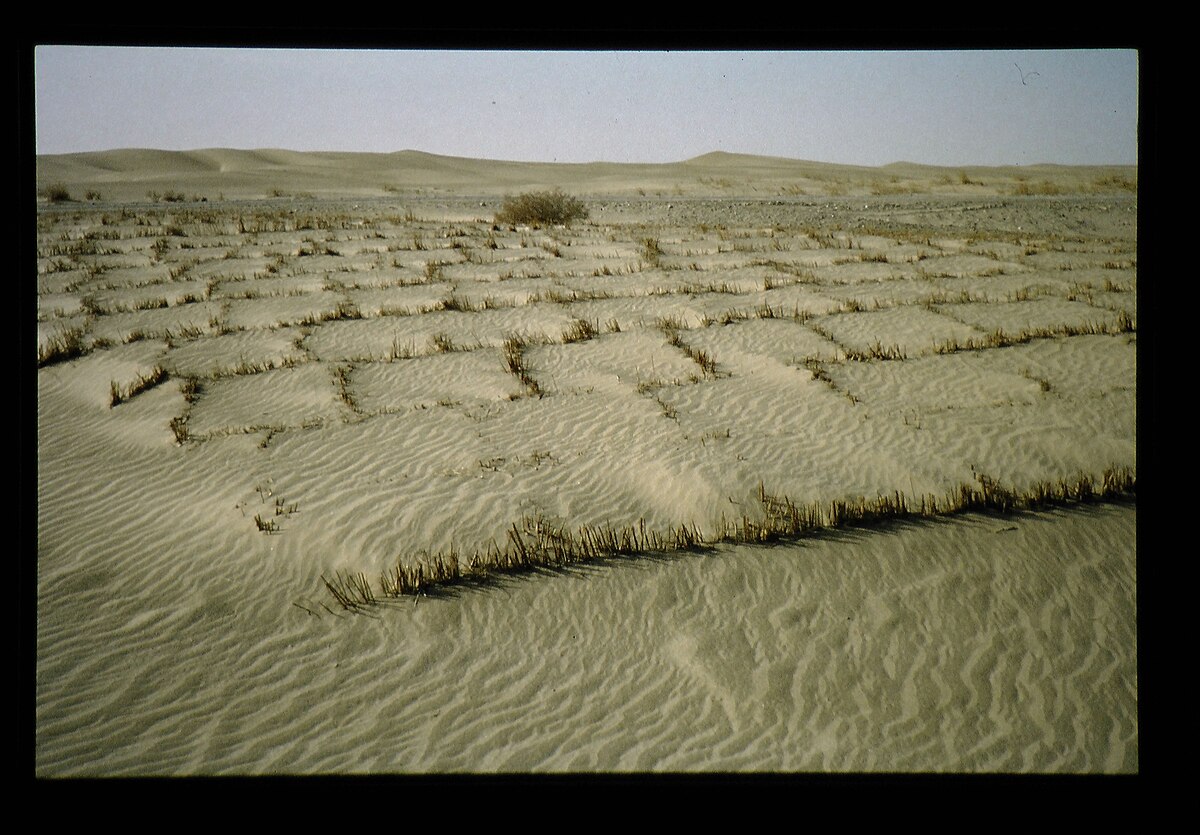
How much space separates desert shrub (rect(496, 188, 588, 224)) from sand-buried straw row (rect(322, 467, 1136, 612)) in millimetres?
19091

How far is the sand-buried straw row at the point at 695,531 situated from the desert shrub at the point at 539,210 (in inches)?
752

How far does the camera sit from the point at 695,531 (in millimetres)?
5695

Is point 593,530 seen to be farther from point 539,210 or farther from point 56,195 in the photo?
point 56,195

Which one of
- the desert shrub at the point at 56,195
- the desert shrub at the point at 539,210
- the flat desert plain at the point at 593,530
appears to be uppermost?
the desert shrub at the point at 56,195

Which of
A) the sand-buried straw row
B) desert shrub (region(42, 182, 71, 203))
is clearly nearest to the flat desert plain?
A: the sand-buried straw row

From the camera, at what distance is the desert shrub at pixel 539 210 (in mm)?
23891

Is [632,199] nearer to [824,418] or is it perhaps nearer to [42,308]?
[42,308]

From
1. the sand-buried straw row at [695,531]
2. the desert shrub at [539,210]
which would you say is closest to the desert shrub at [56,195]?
the desert shrub at [539,210]

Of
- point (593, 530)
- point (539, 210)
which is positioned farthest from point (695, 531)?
point (539, 210)

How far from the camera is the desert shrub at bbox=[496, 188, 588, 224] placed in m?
23.9

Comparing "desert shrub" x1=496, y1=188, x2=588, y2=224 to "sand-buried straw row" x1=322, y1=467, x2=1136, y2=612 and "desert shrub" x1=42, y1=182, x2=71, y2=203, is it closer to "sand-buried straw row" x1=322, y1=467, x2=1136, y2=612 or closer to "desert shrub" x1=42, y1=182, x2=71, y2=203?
"desert shrub" x1=42, y1=182, x2=71, y2=203

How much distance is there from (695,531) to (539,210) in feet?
64.5

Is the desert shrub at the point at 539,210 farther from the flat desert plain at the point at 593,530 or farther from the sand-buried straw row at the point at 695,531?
the sand-buried straw row at the point at 695,531

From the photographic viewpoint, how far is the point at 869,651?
4.52 m
